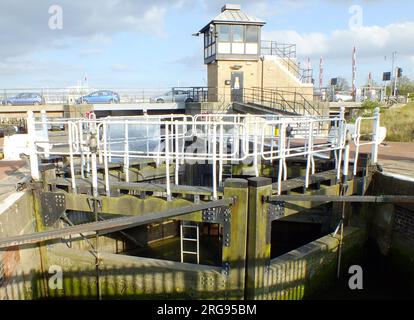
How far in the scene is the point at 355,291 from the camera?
7.69 metres

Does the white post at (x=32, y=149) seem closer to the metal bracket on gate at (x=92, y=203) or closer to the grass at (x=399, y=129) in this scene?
the metal bracket on gate at (x=92, y=203)

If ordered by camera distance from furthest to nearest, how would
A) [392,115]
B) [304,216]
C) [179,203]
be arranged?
[392,115]
[304,216]
[179,203]

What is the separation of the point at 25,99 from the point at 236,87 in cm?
1715

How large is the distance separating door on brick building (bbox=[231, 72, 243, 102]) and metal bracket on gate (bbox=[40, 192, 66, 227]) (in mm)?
20382

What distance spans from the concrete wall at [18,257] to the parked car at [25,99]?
24.7 m

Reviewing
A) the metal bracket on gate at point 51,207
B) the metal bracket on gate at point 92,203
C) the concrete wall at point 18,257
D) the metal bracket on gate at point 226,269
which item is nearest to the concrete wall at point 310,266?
the metal bracket on gate at point 226,269

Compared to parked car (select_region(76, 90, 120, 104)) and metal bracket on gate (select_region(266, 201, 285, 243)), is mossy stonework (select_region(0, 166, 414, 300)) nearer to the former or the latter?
metal bracket on gate (select_region(266, 201, 285, 243))

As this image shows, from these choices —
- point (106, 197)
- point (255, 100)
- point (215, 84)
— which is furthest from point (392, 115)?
point (106, 197)

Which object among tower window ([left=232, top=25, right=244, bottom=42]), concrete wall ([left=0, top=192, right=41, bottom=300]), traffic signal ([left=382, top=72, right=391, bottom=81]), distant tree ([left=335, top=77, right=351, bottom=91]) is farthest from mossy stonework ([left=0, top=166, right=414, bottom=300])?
distant tree ([left=335, top=77, right=351, bottom=91])

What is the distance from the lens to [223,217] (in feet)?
18.7

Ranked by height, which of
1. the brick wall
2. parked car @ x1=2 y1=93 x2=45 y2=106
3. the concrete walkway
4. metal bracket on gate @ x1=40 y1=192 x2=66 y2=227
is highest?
parked car @ x1=2 y1=93 x2=45 y2=106

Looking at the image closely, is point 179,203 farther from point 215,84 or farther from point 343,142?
point 215,84

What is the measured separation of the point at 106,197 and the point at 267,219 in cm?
286

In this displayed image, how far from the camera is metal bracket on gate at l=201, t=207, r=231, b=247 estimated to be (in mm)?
5703
